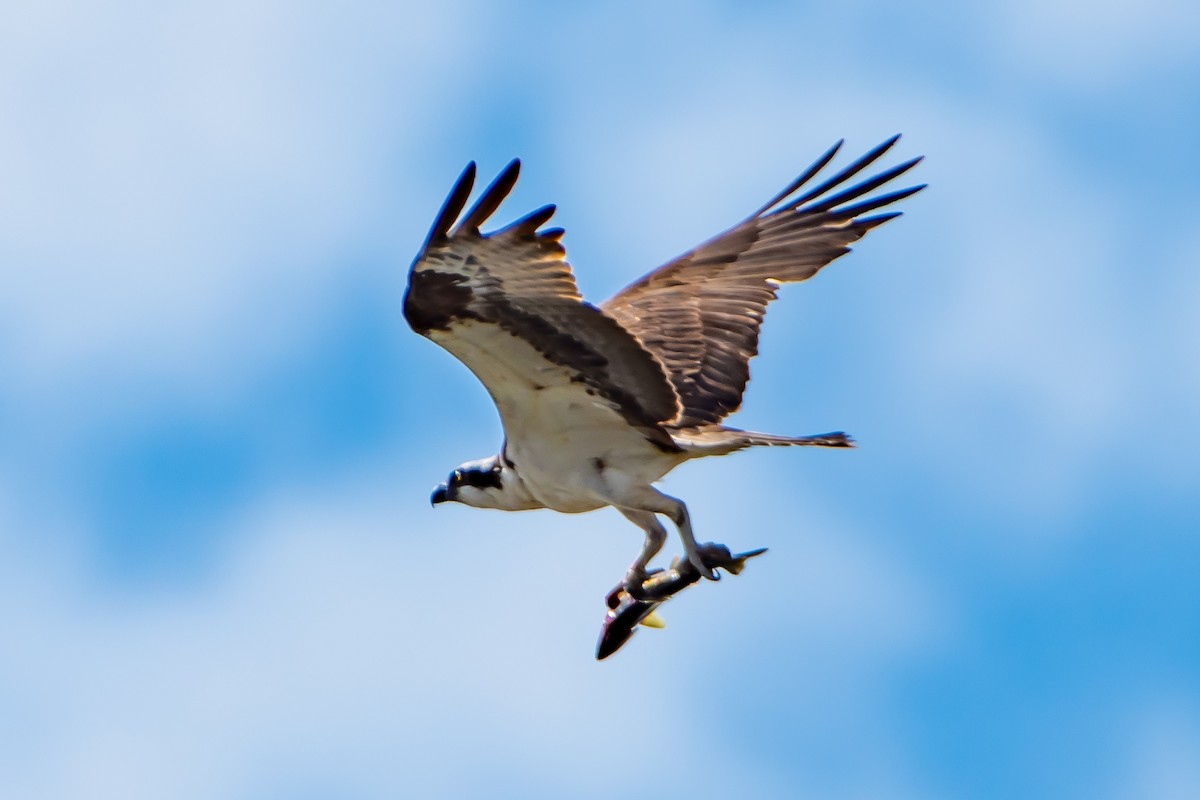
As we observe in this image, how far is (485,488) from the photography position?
9.38m

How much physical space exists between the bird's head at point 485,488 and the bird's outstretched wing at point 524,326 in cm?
40

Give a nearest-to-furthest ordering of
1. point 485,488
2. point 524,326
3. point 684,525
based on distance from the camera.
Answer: point 524,326 < point 684,525 < point 485,488

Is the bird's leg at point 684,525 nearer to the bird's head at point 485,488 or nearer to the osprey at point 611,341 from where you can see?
the osprey at point 611,341

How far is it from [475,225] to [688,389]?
242cm

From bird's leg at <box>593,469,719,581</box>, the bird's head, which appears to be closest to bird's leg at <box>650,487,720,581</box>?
bird's leg at <box>593,469,719,581</box>

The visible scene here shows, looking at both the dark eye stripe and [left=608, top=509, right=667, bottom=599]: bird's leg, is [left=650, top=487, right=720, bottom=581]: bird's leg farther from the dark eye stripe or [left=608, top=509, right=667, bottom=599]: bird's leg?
the dark eye stripe

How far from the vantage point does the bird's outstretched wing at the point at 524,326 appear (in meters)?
7.54

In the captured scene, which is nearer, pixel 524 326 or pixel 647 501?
pixel 524 326

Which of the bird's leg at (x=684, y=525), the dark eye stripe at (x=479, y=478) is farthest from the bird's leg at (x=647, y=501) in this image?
the dark eye stripe at (x=479, y=478)

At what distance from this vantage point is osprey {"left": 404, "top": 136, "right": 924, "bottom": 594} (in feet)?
25.4

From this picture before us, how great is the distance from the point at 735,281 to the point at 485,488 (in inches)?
78.8

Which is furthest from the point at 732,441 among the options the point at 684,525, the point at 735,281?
the point at 735,281

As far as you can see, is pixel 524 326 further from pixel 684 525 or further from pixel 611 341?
pixel 684 525

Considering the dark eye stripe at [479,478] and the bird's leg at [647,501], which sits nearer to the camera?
the bird's leg at [647,501]
